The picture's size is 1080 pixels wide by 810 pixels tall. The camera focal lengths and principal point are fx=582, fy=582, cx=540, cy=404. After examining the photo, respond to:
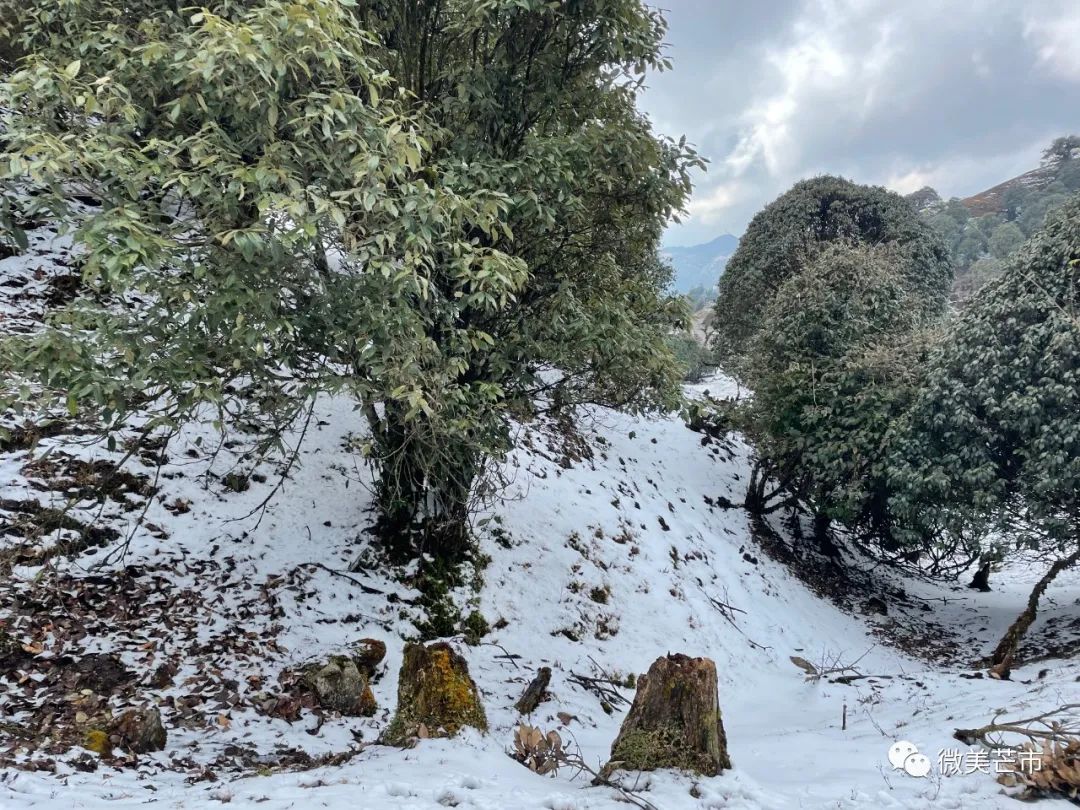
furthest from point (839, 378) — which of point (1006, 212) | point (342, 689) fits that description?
point (1006, 212)

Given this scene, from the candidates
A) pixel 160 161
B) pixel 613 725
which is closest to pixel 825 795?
pixel 613 725

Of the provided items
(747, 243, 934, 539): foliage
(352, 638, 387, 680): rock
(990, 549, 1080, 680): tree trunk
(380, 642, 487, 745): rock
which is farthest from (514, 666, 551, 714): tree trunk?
(747, 243, 934, 539): foliage

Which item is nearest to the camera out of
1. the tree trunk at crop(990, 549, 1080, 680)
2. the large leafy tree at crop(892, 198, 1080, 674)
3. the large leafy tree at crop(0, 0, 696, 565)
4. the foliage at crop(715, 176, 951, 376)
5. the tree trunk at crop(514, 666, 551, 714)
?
the large leafy tree at crop(0, 0, 696, 565)

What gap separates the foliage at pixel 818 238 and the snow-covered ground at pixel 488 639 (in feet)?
29.2

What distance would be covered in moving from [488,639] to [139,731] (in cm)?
366

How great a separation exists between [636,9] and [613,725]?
289 inches

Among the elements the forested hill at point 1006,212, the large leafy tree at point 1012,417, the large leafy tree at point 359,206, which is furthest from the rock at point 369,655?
the forested hill at point 1006,212

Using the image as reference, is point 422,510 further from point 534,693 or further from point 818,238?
point 818,238

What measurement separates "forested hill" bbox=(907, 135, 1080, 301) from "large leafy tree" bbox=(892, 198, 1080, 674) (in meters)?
30.9

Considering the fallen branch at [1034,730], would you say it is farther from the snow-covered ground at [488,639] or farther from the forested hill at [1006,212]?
the forested hill at [1006,212]

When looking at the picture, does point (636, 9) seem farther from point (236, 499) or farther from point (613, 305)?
point (236, 499)

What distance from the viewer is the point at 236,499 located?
7117 mm

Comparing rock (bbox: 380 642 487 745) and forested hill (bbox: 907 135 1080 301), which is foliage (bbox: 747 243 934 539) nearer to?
rock (bbox: 380 642 487 745)

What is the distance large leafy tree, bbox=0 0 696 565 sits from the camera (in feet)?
11.8
